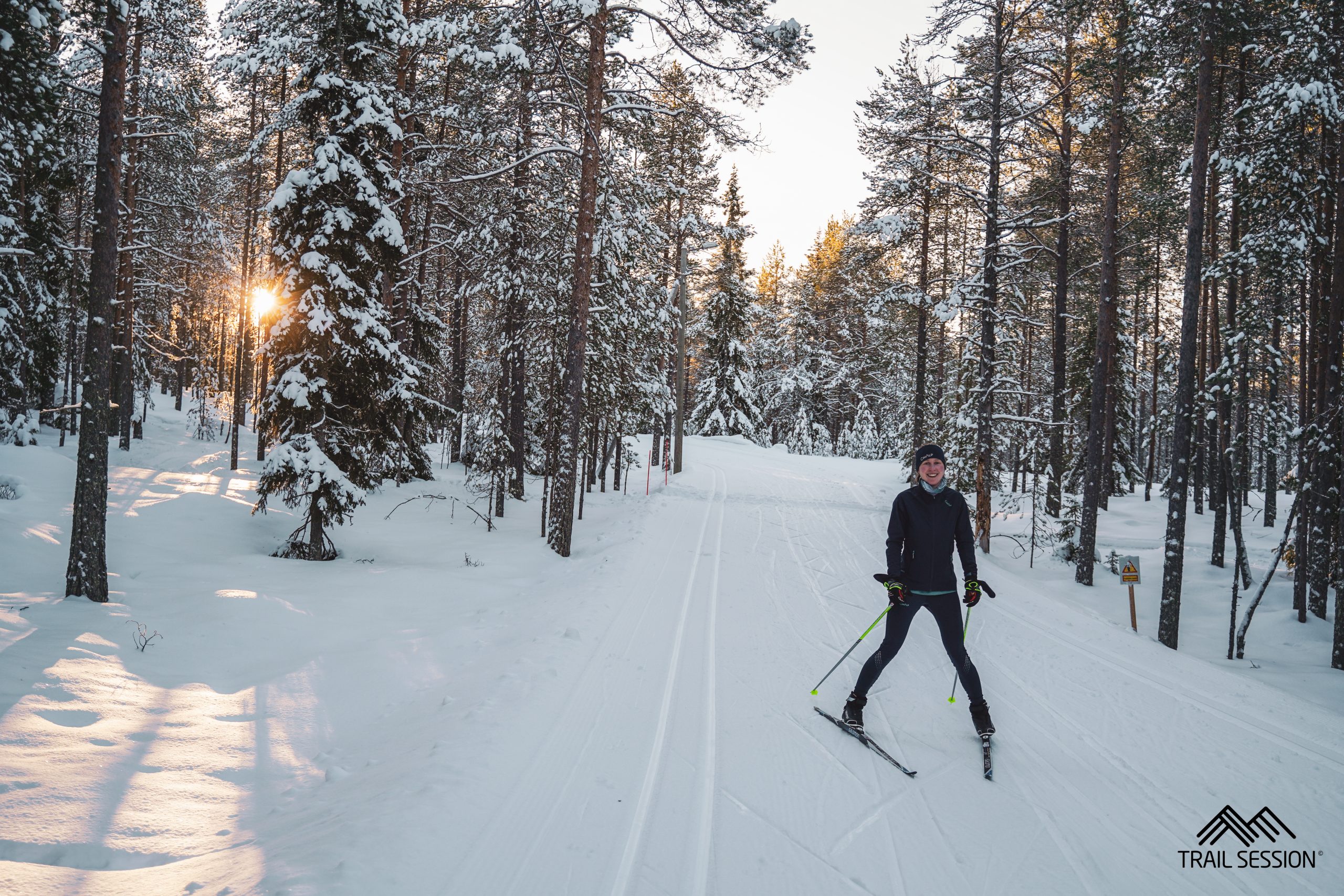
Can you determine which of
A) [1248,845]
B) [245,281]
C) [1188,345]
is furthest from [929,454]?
[245,281]

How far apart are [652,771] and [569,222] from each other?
13.8m

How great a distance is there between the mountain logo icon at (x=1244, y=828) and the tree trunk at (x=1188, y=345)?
741cm

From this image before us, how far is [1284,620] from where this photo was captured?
11.9m

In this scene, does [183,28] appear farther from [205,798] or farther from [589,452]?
[205,798]

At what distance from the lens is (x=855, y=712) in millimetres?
5246

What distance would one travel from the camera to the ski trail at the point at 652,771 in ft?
11.1

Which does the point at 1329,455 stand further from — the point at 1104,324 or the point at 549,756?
the point at 549,756

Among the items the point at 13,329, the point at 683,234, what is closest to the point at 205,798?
the point at 13,329

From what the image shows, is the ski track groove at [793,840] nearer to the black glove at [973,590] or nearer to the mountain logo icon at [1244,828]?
the black glove at [973,590]

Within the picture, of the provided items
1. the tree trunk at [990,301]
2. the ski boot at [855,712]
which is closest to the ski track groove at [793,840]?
the ski boot at [855,712]

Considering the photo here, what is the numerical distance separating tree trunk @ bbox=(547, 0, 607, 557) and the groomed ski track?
375 centimetres

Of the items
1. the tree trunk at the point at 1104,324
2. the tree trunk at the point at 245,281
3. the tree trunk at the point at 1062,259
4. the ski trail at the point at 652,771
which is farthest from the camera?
the tree trunk at the point at 245,281

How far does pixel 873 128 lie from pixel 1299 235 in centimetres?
898

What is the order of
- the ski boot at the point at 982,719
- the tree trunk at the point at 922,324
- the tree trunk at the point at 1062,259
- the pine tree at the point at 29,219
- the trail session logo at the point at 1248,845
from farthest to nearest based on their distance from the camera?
the tree trunk at the point at 922,324
the tree trunk at the point at 1062,259
the pine tree at the point at 29,219
the ski boot at the point at 982,719
the trail session logo at the point at 1248,845
